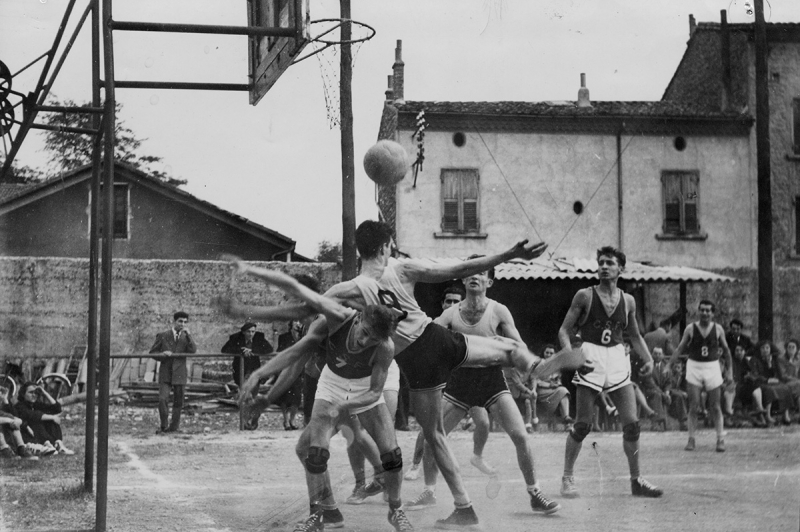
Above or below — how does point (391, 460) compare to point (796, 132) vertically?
below

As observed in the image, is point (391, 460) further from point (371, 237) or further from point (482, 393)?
point (482, 393)

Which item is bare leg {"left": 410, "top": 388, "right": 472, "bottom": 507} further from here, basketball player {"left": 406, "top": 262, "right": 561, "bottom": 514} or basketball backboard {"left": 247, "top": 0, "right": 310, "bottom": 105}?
basketball backboard {"left": 247, "top": 0, "right": 310, "bottom": 105}

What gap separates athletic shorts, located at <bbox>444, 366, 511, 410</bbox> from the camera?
814 cm

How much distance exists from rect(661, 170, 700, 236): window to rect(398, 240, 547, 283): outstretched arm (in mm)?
21367

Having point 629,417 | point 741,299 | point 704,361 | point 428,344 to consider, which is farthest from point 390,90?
point 428,344

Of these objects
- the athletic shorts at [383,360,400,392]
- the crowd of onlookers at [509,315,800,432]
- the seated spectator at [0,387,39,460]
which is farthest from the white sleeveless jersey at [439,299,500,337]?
A: the crowd of onlookers at [509,315,800,432]

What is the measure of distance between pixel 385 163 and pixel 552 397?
791 centimetres

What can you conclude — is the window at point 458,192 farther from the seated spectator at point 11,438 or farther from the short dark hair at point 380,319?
the short dark hair at point 380,319

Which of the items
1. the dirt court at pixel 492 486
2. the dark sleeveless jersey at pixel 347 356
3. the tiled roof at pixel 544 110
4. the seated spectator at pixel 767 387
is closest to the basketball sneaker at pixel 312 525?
the dirt court at pixel 492 486

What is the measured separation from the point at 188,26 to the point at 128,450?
6.75m

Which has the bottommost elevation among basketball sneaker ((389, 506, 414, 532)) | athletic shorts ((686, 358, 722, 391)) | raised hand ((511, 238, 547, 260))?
basketball sneaker ((389, 506, 414, 532))

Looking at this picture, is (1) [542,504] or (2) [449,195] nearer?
(1) [542,504]

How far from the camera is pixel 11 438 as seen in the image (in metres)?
11.4

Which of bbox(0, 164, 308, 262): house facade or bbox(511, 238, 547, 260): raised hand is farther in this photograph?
bbox(0, 164, 308, 262): house facade
